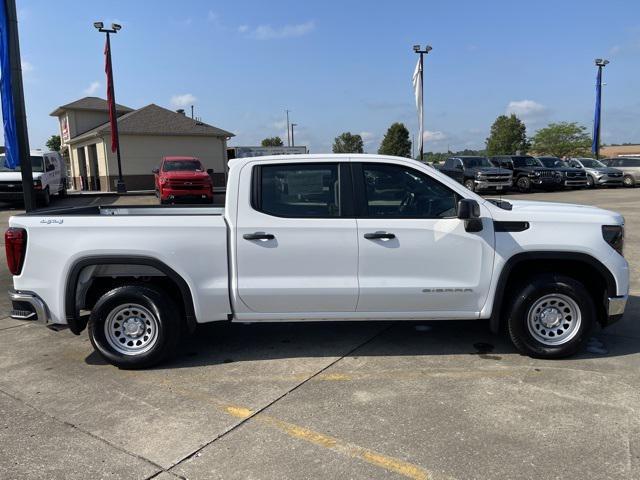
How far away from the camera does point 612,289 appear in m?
4.44

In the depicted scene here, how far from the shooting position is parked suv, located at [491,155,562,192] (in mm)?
26109

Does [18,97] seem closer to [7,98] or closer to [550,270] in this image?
[7,98]

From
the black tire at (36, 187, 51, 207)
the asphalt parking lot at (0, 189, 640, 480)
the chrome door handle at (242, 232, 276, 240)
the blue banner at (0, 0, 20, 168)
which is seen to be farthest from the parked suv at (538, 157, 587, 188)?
the chrome door handle at (242, 232, 276, 240)

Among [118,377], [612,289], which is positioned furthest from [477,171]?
[118,377]

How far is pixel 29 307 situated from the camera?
174 inches

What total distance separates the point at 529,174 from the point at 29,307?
25.7 meters

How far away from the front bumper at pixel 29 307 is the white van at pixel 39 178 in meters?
15.2

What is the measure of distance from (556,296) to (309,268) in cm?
215

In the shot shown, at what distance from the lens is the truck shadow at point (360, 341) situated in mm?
4805

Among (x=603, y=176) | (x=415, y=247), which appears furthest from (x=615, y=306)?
(x=603, y=176)

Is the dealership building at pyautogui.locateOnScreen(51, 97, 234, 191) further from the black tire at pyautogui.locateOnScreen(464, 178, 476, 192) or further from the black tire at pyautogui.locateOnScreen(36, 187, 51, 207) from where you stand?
the black tire at pyautogui.locateOnScreen(464, 178, 476, 192)

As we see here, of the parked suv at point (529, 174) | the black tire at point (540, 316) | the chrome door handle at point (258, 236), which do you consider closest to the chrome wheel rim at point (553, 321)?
the black tire at point (540, 316)

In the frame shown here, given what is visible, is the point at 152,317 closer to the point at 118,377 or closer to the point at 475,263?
the point at 118,377

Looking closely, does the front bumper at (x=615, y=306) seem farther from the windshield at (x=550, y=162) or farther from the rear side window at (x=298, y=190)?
the windshield at (x=550, y=162)
